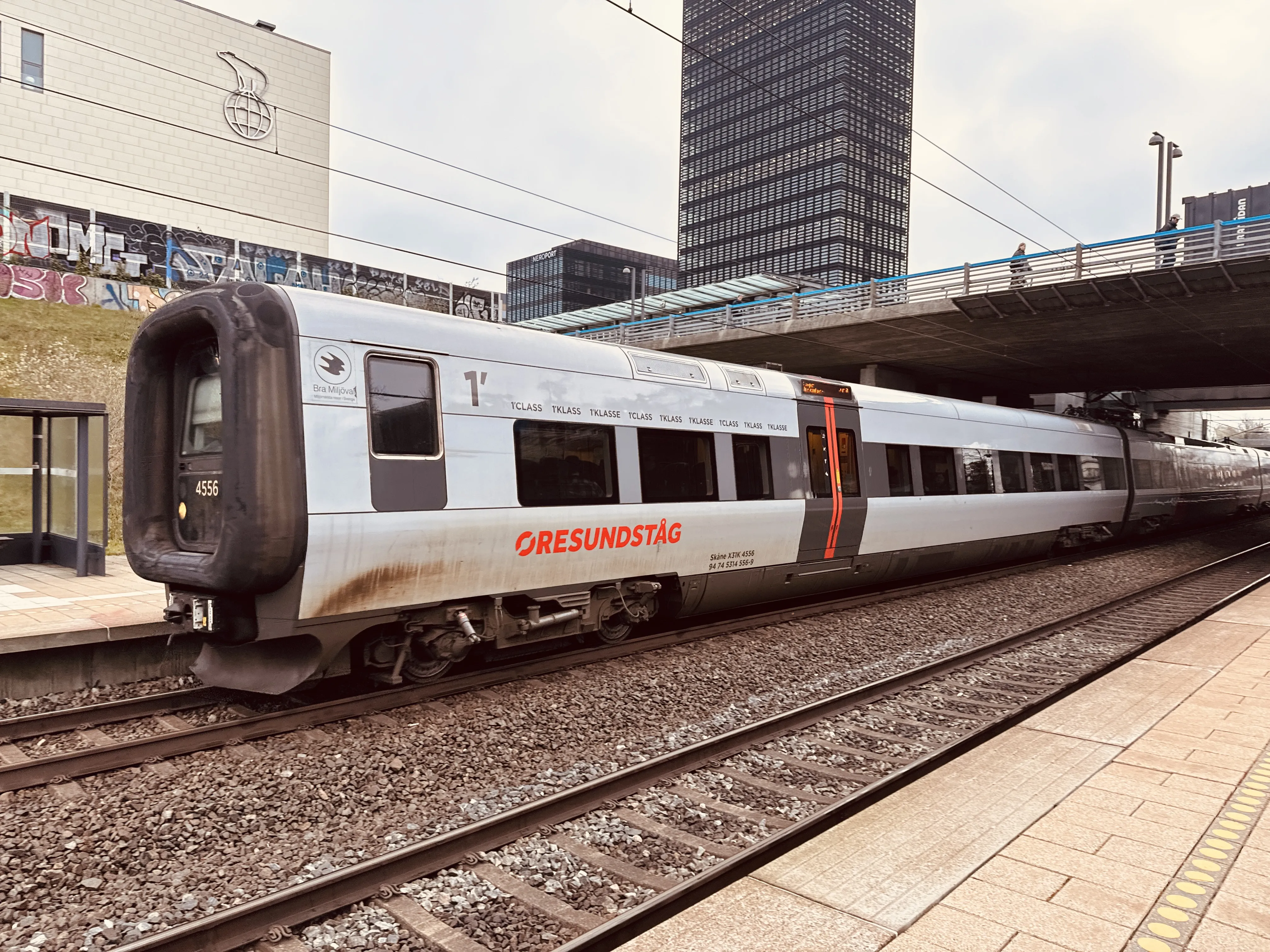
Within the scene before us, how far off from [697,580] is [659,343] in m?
22.2

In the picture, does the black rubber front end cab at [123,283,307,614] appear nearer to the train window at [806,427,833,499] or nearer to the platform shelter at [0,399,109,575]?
the platform shelter at [0,399,109,575]

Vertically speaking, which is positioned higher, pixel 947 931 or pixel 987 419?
pixel 987 419

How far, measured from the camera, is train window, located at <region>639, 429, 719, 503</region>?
8516 millimetres

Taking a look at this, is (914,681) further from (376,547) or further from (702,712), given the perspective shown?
(376,547)

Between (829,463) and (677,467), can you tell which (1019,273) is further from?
(677,467)

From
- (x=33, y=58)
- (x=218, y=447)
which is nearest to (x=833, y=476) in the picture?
(x=218, y=447)

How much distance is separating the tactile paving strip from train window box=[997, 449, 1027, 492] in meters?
10.9

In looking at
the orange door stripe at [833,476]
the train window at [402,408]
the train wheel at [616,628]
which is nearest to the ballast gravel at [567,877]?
the train window at [402,408]

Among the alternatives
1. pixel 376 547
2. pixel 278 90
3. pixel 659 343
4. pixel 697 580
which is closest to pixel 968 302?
pixel 659 343

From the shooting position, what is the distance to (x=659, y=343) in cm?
3062

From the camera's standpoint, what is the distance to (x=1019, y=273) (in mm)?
19938

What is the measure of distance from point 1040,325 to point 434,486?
19.8m

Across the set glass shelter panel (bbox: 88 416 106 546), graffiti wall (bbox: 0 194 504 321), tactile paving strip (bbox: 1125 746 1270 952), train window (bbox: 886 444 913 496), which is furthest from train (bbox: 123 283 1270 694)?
graffiti wall (bbox: 0 194 504 321)

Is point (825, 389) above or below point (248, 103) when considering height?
below
